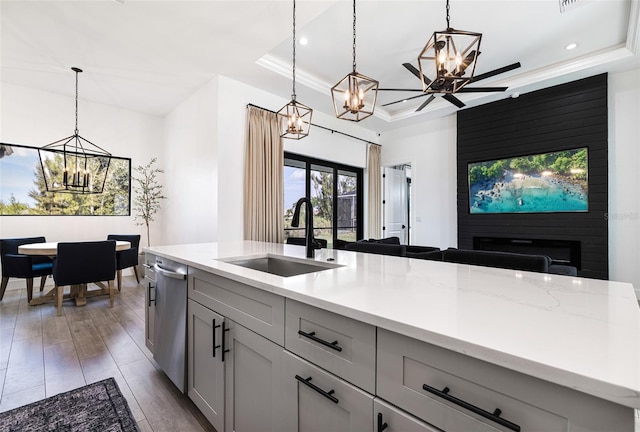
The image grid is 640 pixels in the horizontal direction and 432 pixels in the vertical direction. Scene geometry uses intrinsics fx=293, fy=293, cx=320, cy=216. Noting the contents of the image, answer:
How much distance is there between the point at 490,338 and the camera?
0.66 meters

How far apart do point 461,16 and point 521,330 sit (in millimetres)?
3721

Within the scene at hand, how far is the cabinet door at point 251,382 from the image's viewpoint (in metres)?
1.16

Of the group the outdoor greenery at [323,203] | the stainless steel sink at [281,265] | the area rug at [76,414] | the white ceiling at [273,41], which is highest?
the white ceiling at [273,41]

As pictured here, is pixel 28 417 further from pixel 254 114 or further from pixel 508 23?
pixel 508 23

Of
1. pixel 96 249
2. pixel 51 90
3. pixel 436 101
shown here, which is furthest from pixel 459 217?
pixel 51 90

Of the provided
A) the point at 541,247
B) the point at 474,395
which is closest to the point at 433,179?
the point at 541,247

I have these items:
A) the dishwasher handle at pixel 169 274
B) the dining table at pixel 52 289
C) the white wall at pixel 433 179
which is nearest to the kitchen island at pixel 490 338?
the dishwasher handle at pixel 169 274

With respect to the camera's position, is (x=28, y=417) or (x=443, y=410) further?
(x=28, y=417)

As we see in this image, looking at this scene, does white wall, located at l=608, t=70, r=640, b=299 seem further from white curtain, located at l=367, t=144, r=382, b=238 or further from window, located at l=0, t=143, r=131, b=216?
window, located at l=0, t=143, r=131, b=216

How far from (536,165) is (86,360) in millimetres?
6368

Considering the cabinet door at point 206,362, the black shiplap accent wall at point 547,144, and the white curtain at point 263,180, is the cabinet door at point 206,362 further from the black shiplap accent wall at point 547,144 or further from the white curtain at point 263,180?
the black shiplap accent wall at point 547,144

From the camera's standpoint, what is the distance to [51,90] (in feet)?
15.3

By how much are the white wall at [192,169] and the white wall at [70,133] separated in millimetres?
432

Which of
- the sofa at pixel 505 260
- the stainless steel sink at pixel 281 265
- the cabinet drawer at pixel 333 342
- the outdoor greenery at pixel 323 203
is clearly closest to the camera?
the cabinet drawer at pixel 333 342
